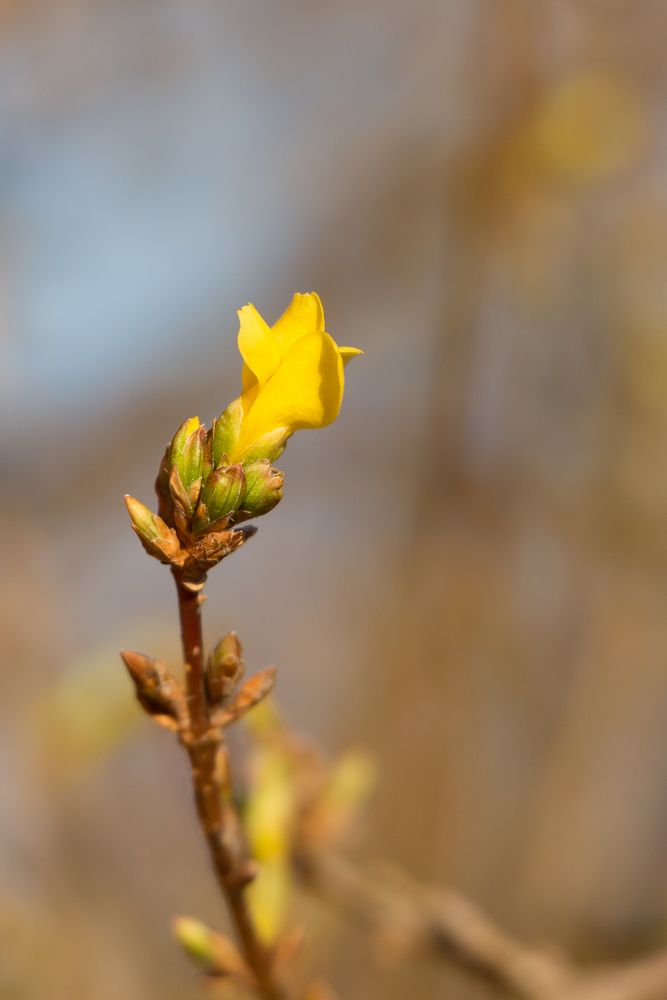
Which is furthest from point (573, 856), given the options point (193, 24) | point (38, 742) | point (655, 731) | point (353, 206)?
point (193, 24)

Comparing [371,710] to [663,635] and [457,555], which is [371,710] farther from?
[663,635]

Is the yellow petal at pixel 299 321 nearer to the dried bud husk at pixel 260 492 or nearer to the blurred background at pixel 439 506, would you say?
the dried bud husk at pixel 260 492

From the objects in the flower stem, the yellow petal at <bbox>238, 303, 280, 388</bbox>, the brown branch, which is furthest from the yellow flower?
the brown branch

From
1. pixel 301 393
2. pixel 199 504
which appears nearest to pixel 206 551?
pixel 199 504

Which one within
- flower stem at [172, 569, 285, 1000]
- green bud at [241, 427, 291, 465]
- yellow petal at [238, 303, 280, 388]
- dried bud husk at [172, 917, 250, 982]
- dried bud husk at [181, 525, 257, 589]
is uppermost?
yellow petal at [238, 303, 280, 388]

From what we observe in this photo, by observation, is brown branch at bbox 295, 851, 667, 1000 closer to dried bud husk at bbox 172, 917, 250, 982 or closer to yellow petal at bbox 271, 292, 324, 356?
dried bud husk at bbox 172, 917, 250, 982

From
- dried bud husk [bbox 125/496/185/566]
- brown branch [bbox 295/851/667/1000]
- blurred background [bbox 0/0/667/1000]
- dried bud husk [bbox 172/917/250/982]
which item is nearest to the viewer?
dried bud husk [bbox 125/496/185/566]
